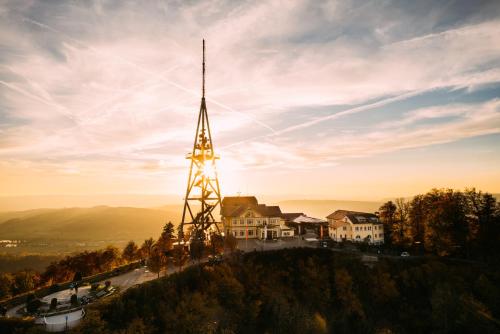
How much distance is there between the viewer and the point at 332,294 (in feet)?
141

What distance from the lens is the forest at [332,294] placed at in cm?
3192

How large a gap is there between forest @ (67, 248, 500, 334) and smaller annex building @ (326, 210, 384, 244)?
12032mm

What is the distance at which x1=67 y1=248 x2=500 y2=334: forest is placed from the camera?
31.9m

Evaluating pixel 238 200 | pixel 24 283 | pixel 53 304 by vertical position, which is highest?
pixel 238 200

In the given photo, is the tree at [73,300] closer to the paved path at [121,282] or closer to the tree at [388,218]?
the paved path at [121,282]

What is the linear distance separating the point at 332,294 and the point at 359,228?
2040 cm

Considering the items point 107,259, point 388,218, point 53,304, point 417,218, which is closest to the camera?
point 53,304

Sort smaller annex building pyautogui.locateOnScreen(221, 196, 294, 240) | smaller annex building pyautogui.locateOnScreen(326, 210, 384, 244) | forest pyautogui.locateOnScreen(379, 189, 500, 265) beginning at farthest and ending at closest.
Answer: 1. smaller annex building pyautogui.locateOnScreen(326, 210, 384, 244)
2. smaller annex building pyautogui.locateOnScreen(221, 196, 294, 240)
3. forest pyautogui.locateOnScreen(379, 189, 500, 265)

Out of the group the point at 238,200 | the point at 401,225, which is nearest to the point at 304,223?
the point at 238,200

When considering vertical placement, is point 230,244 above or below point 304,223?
below

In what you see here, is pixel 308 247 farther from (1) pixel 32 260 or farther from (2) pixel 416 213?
(1) pixel 32 260

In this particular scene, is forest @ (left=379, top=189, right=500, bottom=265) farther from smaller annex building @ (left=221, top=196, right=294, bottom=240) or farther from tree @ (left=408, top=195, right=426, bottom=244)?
smaller annex building @ (left=221, top=196, right=294, bottom=240)

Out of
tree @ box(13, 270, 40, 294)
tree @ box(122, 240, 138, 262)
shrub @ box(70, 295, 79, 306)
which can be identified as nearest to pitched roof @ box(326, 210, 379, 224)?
tree @ box(122, 240, 138, 262)

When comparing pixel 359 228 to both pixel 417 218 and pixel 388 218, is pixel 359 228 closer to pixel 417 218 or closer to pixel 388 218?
pixel 388 218
